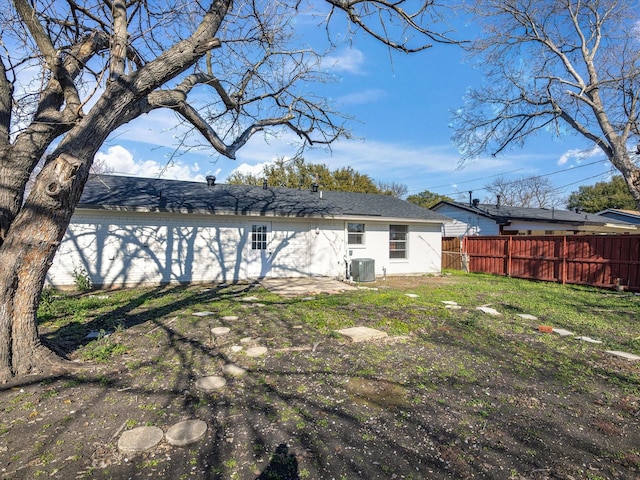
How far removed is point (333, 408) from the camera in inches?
111

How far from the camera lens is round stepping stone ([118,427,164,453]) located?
2232mm

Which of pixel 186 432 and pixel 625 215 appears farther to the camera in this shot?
pixel 625 215

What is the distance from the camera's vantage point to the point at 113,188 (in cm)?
1068

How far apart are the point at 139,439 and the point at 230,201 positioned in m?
9.29

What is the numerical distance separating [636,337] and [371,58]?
21.4 ft

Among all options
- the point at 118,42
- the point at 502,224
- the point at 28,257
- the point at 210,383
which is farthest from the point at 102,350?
the point at 502,224

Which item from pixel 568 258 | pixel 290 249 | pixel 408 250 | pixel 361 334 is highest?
pixel 290 249

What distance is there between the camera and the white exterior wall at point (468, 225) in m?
17.7

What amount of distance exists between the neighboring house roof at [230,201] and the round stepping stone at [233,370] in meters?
6.85

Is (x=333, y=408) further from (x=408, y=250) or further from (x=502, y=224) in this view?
(x=502, y=224)

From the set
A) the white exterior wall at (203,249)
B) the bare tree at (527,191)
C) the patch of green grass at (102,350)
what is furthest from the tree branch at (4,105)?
the bare tree at (527,191)

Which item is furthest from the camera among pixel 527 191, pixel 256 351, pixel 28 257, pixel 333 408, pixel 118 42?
pixel 527 191

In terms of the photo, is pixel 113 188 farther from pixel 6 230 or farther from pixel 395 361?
pixel 395 361

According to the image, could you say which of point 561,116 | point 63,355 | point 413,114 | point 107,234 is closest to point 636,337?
point 63,355
